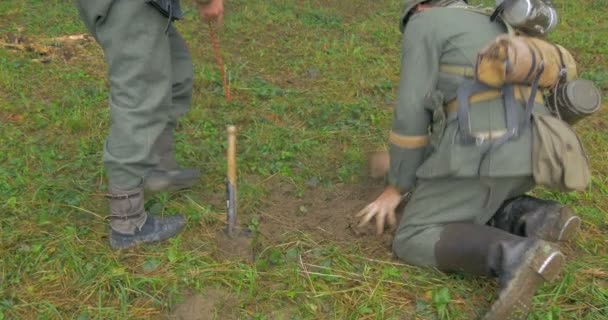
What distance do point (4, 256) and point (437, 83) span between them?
82.6 inches

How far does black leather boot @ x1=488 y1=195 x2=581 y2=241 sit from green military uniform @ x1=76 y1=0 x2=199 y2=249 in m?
1.60

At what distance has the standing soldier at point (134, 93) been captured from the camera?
2.32 meters

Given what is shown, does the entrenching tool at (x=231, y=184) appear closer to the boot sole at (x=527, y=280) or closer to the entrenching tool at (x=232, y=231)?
the entrenching tool at (x=232, y=231)

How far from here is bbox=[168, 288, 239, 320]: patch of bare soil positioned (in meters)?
2.27

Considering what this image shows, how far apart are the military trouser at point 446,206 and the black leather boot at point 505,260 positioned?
0.07m

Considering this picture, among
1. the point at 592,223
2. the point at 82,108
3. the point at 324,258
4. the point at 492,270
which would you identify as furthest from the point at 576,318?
the point at 82,108

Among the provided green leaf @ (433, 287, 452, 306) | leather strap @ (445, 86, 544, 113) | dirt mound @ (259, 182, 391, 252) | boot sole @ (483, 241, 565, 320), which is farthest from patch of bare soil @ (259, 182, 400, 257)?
leather strap @ (445, 86, 544, 113)

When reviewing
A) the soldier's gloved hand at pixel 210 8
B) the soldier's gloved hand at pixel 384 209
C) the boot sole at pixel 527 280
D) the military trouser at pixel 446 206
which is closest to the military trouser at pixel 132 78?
the soldier's gloved hand at pixel 210 8

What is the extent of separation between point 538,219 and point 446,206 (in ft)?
1.31

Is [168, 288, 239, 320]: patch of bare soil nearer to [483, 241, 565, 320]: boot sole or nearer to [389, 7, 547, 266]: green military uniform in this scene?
[389, 7, 547, 266]: green military uniform

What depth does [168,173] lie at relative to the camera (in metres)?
3.09

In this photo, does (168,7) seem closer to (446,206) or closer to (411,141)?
(411,141)

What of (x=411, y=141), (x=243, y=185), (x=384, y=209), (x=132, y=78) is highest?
(x=132, y=78)

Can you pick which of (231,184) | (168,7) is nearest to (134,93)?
(168,7)
